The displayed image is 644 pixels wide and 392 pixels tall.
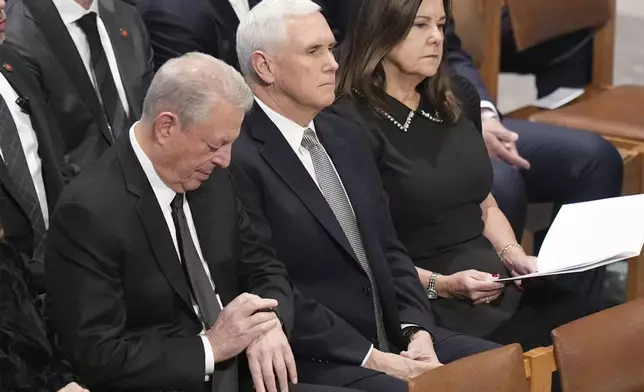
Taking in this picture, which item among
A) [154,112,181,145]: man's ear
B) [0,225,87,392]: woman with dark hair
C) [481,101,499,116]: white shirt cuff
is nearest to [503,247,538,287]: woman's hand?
[481,101,499,116]: white shirt cuff

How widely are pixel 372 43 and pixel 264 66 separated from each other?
1.29ft

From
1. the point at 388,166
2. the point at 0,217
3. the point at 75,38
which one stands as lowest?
the point at 388,166

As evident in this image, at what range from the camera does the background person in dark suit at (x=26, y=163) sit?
2.69 meters

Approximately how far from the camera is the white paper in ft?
14.1

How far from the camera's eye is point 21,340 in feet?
7.77

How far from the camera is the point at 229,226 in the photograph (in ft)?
8.39

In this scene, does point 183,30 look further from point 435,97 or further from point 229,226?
point 229,226

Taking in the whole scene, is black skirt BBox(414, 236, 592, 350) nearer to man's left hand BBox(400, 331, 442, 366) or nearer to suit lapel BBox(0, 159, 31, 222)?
man's left hand BBox(400, 331, 442, 366)

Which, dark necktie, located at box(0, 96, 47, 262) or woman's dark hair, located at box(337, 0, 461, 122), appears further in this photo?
woman's dark hair, located at box(337, 0, 461, 122)

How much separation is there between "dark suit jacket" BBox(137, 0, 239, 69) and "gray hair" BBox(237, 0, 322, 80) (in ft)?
1.94

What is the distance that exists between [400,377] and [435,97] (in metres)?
0.79

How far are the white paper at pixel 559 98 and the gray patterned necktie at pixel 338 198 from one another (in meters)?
1.65

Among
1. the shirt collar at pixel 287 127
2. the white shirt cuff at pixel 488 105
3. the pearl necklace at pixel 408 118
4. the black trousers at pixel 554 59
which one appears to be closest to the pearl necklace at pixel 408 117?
the pearl necklace at pixel 408 118

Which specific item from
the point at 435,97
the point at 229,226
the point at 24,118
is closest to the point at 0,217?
the point at 24,118
